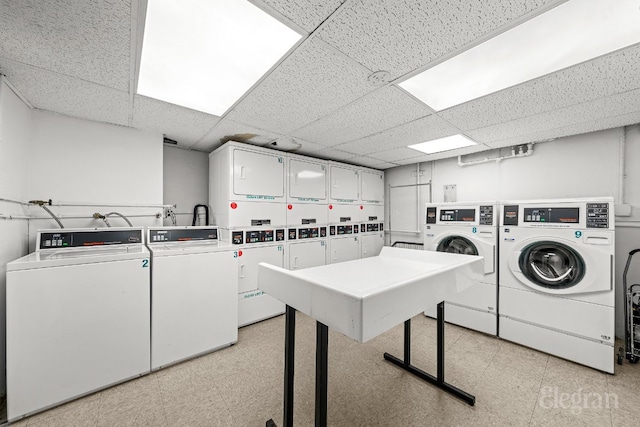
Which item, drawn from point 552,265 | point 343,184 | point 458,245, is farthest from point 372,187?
point 552,265

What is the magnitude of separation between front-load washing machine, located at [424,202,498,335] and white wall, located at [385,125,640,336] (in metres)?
0.93

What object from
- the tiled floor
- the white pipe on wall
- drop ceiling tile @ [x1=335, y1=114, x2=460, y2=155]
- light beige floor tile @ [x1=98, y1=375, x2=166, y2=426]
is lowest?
the tiled floor

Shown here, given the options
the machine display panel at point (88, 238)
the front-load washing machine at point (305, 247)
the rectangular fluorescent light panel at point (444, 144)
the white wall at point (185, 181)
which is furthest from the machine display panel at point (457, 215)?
the machine display panel at point (88, 238)

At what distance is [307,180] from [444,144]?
1830 millimetres

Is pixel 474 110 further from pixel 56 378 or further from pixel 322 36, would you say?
pixel 56 378

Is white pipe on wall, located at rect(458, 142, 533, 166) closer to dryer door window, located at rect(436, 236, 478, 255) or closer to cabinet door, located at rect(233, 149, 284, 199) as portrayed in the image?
dryer door window, located at rect(436, 236, 478, 255)

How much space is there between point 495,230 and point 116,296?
11.6 feet

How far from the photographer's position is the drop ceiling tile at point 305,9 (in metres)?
1.04

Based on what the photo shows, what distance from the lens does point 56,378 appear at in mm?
1665

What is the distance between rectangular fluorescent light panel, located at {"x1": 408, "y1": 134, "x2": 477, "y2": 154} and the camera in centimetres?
293

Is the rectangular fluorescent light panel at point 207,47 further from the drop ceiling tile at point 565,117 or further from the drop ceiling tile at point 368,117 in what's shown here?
the drop ceiling tile at point 565,117

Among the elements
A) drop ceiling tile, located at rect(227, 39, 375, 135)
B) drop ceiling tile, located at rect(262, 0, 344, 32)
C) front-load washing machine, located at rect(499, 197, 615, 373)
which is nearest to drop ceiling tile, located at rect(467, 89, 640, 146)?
front-load washing machine, located at rect(499, 197, 615, 373)

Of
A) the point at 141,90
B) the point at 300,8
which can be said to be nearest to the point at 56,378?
the point at 141,90

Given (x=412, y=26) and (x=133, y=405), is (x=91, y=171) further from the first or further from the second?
(x=412, y=26)
